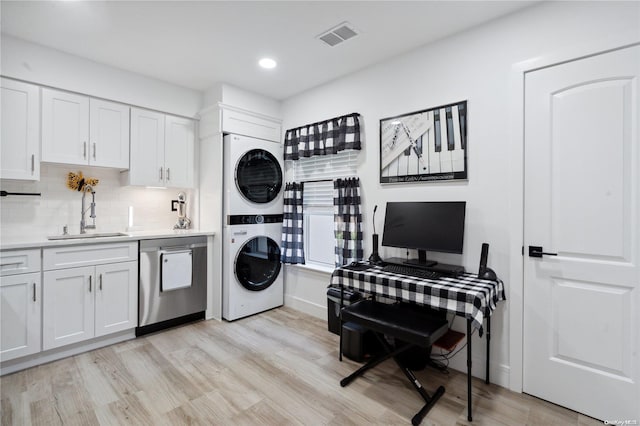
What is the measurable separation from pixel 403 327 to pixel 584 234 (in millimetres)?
1300

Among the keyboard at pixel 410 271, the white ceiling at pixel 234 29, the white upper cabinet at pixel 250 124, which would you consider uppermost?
the white ceiling at pixel 234 29

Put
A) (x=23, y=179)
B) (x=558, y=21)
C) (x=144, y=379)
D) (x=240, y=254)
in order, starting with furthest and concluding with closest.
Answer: (x=240, y=254) → (x=23, y=179) → (x=144, y=379) → (x=558, y=21)

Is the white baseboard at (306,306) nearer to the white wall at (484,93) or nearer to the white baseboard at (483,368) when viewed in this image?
the white wall at (484,93)

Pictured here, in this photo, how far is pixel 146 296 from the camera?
9.82ft

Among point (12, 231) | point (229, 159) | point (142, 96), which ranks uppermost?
point (142, 96)

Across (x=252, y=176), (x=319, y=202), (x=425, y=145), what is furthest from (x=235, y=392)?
(x=425, y=145)

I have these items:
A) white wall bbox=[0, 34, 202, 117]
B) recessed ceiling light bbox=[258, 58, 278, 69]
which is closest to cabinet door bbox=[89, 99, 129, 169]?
white wall bbox=[0, 34, 202, 117]

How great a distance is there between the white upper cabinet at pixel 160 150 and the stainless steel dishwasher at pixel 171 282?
0.74 m

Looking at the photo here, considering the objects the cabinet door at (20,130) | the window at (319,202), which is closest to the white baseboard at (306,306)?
the window at (319,202)

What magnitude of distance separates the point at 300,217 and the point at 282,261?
23.7 inches

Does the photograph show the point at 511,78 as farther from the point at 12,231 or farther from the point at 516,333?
the point at 12,231

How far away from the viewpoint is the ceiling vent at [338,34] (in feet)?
7.78

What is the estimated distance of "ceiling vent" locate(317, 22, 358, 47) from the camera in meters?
2.37


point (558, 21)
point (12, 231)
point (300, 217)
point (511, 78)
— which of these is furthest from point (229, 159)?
point (558, 21)
